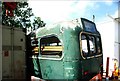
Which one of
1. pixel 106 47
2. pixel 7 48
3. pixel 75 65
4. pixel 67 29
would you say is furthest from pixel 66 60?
pixel 106 47

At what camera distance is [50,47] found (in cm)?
871

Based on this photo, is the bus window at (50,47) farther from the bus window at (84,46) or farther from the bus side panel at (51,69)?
the bus window at (84,46)

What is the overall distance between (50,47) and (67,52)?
859mm

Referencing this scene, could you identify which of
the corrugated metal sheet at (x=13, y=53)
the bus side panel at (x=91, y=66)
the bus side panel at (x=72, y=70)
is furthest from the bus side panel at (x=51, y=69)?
the corrugated metal sheet at (x=13, y=53)

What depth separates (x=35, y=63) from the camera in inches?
369

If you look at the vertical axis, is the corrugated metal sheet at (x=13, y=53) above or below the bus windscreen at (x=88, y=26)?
below

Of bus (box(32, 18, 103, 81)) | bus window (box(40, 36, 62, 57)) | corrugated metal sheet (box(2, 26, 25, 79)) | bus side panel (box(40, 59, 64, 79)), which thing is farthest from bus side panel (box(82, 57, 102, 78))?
corrugated metal sheet (box(2, 26, 25, 79))

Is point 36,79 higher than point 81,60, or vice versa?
point 81,60

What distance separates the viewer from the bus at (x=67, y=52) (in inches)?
317

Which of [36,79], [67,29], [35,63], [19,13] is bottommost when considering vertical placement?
[36,79]

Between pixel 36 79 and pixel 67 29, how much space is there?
2.35m

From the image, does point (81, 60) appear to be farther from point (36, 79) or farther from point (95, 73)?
point (36, 79)

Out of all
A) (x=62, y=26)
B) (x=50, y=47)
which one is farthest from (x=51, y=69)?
(x=62, y=26)

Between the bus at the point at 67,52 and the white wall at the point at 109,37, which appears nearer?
the bus at the point at 67,52
